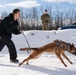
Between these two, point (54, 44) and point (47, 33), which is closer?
point (54, 44)

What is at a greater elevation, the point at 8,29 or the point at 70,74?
the point at 8,29

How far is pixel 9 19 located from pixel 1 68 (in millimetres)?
1330

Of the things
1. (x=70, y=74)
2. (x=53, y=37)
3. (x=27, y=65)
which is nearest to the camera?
(x=70, y=74)

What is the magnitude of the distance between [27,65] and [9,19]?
131 cm

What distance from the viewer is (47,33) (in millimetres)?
14117

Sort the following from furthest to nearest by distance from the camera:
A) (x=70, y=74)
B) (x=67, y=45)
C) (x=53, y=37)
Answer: (x=53, y=37) → (x=67, y=45) → (x=70, y=74)

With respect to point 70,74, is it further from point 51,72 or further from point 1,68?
point 1,68

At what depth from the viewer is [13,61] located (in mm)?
6969

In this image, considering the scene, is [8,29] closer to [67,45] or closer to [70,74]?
[67,45]

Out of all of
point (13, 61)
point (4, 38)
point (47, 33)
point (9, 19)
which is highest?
point (9, 19)

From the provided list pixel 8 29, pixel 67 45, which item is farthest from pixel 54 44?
pixel 8 29

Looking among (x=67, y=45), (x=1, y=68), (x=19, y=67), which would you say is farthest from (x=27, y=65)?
(x=67, y=45)

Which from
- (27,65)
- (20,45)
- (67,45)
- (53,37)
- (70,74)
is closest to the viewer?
(70,74)

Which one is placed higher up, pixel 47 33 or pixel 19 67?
pixel 19 67
